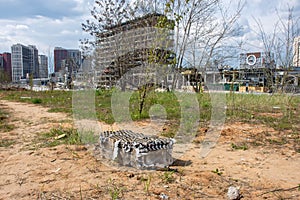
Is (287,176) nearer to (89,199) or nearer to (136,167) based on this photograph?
(136,167)

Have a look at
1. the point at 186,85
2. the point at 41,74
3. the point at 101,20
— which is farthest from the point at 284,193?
the point at 41,74

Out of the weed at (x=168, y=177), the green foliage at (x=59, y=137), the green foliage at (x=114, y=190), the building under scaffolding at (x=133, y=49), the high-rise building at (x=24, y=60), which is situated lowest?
the green foliage at (x=114, y=190)

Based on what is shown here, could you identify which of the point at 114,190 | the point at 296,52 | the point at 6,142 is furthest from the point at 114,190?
the point at 296,52

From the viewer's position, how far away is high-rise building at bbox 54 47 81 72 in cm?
1298

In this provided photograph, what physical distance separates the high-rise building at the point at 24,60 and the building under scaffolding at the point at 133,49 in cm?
1037

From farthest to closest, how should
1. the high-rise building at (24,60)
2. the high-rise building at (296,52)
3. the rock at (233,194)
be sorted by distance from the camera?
the high-rise building at (24,60) < the high-rise building at (296,52) < the rock at (233,194)

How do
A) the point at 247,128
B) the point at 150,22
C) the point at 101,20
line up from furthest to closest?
the point at 101,20
the point at 150,22
the point at 247,128

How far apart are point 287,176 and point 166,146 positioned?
35.6 inches

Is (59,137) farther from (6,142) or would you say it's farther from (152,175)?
(152,175)

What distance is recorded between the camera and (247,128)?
10.6 feet

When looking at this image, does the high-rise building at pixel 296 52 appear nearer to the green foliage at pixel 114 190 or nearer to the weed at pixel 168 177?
the weed at pixel 168 177

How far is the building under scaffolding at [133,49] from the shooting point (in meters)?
3.81

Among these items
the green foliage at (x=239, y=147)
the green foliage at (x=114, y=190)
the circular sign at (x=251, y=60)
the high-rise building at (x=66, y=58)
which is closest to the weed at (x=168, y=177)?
the green foliage at (x=114, y=190)

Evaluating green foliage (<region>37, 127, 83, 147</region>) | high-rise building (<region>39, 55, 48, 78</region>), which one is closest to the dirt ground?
green foliage (<region>37, 127, 83, 147</region>)
